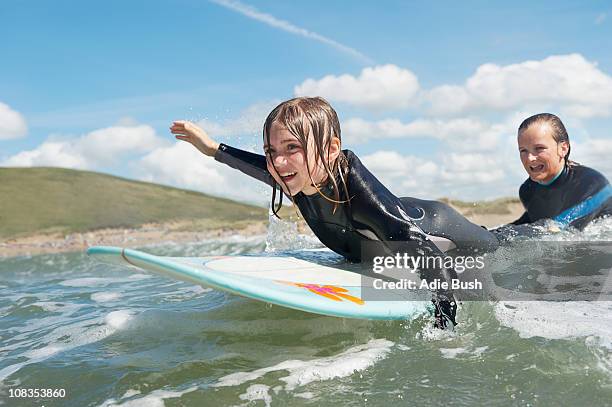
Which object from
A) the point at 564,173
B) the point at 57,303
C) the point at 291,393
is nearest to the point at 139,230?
the point at 57,303

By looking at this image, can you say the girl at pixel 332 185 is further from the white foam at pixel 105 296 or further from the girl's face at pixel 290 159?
the white foam at pixel 105 296

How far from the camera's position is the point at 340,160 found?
3.27m

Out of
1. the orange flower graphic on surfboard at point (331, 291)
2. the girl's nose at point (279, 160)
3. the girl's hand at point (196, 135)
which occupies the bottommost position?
the orange flower graphic on surfboard at point (331, 291)

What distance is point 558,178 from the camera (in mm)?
5207

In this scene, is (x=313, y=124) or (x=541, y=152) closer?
(x=313, y=124)

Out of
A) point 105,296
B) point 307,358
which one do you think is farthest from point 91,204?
point 307,358

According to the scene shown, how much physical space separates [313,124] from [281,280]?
95 centimetres

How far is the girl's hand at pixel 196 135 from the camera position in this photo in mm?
4215

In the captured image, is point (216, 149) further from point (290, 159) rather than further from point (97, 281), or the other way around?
point (97, 281)

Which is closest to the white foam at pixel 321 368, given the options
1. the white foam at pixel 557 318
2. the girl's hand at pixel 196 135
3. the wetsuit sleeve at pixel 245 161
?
the white foam at pixel 557 318

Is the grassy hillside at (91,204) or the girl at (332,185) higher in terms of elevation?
the grassy hillside at (91,204)

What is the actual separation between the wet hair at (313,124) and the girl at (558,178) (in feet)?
8.38

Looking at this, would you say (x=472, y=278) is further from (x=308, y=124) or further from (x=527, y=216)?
(x=527, y=216)

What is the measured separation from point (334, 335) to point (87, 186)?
117ft
